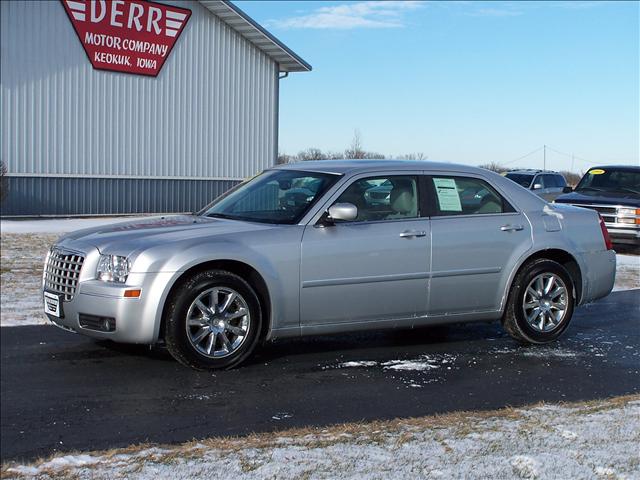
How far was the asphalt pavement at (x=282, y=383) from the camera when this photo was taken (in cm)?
543

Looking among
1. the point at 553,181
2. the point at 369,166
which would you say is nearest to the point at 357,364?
the point at 369,166

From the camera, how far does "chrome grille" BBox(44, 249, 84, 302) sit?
675 cm

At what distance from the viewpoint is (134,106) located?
2558 centimetres

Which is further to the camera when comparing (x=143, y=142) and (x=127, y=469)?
(x=143, y=142)

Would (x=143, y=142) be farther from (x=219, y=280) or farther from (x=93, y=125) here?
(x=219, y=280)

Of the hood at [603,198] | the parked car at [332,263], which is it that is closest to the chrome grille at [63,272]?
the parked car at [332,263]

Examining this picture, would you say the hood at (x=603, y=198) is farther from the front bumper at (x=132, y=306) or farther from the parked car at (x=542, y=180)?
the front bumper at (x=132, y=306)

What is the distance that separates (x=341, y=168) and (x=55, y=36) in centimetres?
1815

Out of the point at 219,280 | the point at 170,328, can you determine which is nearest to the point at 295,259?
the point at 219,280

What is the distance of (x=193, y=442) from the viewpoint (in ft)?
16.0

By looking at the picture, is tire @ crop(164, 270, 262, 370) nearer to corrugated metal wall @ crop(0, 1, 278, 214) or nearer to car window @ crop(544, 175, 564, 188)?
corrugated metal wall @ crop(0, 1, 278, 214)

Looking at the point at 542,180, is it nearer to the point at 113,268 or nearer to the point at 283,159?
the point at 283,159

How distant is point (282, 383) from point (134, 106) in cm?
2026

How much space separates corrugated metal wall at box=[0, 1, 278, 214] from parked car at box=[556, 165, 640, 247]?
40.3 ft
